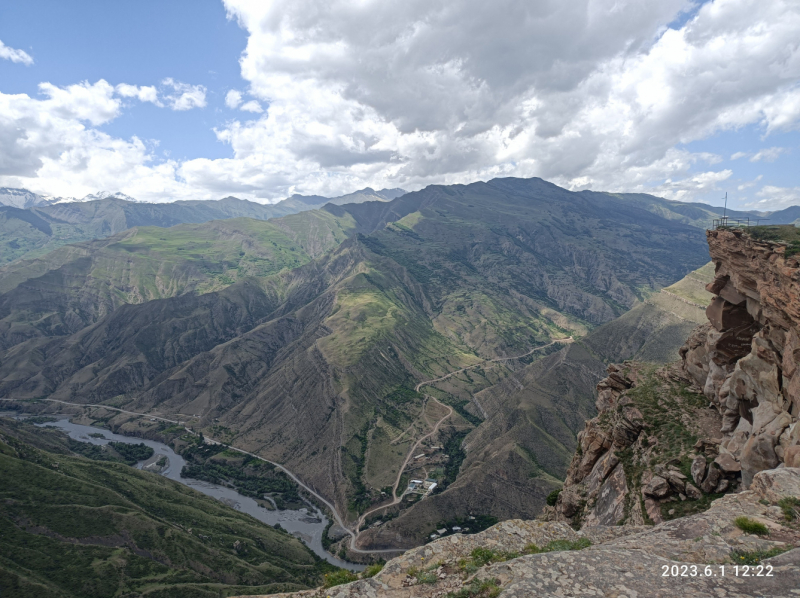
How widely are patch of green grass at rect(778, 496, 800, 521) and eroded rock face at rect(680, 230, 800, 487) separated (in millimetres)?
7906

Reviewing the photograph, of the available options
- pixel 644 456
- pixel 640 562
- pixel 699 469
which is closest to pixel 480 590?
pixel 640 562

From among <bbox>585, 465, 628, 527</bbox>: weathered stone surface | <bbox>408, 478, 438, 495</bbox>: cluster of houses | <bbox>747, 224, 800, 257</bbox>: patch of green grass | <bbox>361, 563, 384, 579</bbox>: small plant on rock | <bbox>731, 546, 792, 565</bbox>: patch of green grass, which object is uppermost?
<bbox>747, 224, 800, 257</bbox>: patch of green grass

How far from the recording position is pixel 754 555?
16.1 m

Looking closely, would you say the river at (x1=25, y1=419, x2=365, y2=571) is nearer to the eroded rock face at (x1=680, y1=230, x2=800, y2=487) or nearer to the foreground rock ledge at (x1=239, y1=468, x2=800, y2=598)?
the eroded rock face at (x1=680, y1=230, x2=800, y2=487)

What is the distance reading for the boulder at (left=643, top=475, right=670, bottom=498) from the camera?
32.8m

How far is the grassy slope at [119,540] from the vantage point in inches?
3029

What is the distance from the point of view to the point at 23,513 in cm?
8831

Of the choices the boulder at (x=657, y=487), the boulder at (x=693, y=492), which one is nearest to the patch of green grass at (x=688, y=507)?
the boulder at (x=693, y=492)

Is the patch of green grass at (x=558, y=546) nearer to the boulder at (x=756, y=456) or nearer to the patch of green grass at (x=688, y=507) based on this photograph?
the patch of green grass at (x=688, y=507)

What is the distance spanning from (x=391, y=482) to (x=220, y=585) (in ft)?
261

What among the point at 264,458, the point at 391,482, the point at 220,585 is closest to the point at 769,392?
the point at 220,585

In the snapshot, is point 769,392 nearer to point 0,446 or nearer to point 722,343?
point 722,343

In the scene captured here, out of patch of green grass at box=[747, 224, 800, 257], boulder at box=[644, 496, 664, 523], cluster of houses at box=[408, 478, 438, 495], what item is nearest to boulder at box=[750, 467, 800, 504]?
boulder at box=[644, 496, 664, 523]

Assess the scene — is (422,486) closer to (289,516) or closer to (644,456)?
(289,516)
